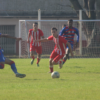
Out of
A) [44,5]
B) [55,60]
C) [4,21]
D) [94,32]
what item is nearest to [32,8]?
[44,5]

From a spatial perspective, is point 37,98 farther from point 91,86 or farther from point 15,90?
point 91,86

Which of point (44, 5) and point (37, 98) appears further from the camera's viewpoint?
point (44, 5)

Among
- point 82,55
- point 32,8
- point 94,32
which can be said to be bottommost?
point 82,55

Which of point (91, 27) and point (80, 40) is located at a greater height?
point (91, 27)

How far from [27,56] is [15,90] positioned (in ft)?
38.6

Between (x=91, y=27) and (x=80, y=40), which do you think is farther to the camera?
(x=91, y=27)

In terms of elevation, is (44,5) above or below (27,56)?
above

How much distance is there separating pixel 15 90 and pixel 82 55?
1296 cm

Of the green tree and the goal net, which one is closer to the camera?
the goal net

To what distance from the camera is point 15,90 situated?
634cm

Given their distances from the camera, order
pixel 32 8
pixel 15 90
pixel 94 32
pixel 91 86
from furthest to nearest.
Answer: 1. pixel 32 8
2. pixel 94 32
3. pixel 91 86
4. pixel 15 90

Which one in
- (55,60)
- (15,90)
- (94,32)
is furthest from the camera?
(94,32)

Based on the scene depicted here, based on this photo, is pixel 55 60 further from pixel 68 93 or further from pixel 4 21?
pixel 4 21

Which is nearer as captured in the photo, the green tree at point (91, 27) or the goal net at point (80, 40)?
the goal net at point (80, 40)
